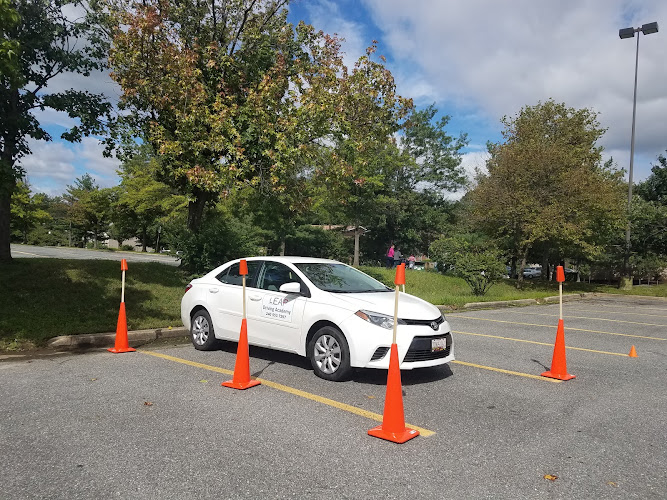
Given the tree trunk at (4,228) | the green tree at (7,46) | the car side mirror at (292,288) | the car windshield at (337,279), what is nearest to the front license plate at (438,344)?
the car windshield at (337,279)

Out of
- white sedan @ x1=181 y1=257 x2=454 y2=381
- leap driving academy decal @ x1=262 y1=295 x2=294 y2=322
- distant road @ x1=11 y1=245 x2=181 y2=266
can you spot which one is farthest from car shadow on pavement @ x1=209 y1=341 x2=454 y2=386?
distant road @ x1=11 y1=245 x2=181 y2=266

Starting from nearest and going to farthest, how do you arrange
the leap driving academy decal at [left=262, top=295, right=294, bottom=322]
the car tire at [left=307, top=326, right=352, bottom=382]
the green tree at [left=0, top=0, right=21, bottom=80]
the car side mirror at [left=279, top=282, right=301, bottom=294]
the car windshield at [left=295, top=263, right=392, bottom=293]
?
1. the car tire at [left=307, top=326, right=352, bottom=382]
2. the green tree at [left=0, top=0, right=21, bottom=80]
3. the car side mirror at [left=279, top=282, right=301, bottom=294]
4. the leap driving academy decal at [left=262, top=295, right=294, bottom=322]
5. the car windshield at [left=295, top=263, right=392, bottom=293]

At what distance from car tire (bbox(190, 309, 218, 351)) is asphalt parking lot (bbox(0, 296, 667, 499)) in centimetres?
34

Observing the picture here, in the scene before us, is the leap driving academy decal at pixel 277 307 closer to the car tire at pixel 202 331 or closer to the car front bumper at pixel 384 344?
the car front bumper at pixel 384 344

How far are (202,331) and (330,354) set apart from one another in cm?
269

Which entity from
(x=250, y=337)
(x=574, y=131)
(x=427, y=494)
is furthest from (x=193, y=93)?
(x=574, y=131)

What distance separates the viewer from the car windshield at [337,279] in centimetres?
669

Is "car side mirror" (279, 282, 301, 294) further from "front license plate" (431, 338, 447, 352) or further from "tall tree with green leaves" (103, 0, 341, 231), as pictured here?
"tall tree with green leaves" (103, 0, 341, 231)

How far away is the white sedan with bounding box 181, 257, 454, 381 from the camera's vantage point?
18.7 ft

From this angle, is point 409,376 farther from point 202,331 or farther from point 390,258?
point 390,258

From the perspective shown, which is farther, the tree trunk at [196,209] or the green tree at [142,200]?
the green tree at [142,200]

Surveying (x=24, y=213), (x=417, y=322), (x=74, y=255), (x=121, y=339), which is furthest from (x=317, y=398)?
(x=24, y=213)

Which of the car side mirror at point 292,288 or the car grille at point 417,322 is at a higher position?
the car side mirror at point 292,288

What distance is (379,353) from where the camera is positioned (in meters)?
5.67
